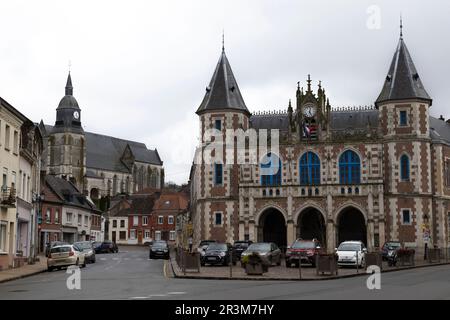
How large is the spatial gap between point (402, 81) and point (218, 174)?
57.9 ft

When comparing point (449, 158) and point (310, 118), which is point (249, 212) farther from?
point (449, 158)

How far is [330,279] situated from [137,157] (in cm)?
14082

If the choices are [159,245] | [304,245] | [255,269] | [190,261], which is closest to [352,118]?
[159,245]

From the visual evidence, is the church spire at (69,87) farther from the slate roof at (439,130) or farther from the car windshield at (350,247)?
the car windshield at (350,247)

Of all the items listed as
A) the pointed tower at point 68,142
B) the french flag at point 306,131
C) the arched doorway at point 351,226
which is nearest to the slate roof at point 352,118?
the french flag at point 306,131

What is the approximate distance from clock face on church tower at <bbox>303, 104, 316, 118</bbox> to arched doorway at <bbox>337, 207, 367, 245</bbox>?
29.2 ft

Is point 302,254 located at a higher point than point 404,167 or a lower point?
lower

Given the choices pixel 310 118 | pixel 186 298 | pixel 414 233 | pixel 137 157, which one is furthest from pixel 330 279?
pixel 137 157

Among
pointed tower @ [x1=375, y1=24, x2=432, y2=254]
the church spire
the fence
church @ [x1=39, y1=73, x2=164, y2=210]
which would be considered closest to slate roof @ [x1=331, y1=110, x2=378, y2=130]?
pointed tower @ [x1=375, y1=24, x2=432, y2=254]

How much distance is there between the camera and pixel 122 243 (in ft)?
360

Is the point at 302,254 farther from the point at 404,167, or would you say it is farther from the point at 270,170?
the point at 270,170

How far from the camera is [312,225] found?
61438mm

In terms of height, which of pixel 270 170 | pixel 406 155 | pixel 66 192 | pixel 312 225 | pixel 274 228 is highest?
pixel 406 155

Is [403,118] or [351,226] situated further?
[351,226]
